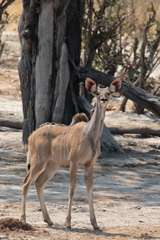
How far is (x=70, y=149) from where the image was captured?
7129 millimetres

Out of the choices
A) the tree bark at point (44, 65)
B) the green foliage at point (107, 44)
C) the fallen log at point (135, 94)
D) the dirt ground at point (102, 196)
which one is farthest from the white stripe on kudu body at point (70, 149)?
the green foliage at point (107, 44)

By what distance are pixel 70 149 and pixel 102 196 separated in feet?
6.81

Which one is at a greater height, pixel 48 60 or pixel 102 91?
pixel 102 91

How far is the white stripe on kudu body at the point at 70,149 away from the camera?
700 cm

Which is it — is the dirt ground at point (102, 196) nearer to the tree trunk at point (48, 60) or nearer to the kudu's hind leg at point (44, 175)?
the kudu's hind leg at point (44, 175)

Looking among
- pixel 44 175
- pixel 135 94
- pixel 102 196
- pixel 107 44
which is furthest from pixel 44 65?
pixel 44 175

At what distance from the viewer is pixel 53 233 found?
22.0ft

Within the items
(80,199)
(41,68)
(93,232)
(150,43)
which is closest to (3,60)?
(150,43)

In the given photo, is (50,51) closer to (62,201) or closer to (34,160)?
(62,201)

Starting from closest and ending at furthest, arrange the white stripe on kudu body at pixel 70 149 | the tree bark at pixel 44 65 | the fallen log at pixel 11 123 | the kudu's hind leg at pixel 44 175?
the white stripe on kudu body at pixel 70 149 < the kudu's hind leg at pixel 44 175 < the tree bark at pixel 44 65 < the fallen log at pixel 11 123

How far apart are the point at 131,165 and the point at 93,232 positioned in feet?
15.9

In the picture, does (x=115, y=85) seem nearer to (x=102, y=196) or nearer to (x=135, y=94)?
(x=102, y=196)

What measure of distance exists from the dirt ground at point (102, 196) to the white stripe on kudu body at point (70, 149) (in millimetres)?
337

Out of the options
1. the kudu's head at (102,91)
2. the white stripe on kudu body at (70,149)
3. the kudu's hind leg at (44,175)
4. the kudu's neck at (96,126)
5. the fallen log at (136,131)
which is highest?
the kudu's head at (102,91)
